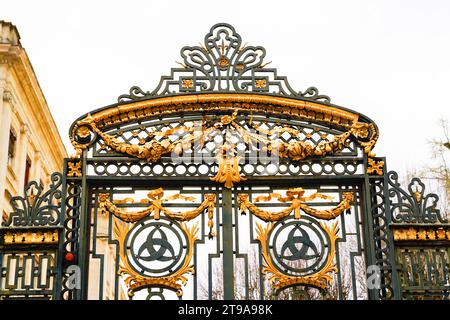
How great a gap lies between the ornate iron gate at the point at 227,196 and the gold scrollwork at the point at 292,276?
0.01 meters

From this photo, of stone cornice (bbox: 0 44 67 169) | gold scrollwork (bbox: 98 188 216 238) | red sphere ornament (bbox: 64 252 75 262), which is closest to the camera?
red sphere ornament (bbox: 64 252 75 262)

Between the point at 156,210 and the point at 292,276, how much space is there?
153 cm

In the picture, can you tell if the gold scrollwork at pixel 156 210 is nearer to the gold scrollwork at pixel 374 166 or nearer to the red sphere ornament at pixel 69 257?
the red sphere ornament at pixel 69 257

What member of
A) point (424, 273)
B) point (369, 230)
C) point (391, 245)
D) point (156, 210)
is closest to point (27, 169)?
point (156, 210)

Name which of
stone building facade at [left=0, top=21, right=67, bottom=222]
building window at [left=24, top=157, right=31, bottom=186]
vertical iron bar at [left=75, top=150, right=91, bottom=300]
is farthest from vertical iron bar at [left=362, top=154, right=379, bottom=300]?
building window at [left=24, top=157, right=31, bottom=186]

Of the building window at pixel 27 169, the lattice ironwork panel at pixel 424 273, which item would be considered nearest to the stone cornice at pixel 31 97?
the building window at pixel 27 169

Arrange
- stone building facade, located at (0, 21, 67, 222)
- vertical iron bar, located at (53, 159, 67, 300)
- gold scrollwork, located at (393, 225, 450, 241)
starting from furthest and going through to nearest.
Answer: stone building facade, located at (0, 21, 67, 222) → gold scrollwork, located at (393, 225, 450, 241) → vertical iron bar, located at (53, 159, 67, 300)

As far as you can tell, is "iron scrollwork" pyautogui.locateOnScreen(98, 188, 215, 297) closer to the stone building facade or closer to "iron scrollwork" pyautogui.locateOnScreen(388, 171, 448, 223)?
"iron scrollwork" pyautogui.locateOnScreen(388, 171, 448, 223)

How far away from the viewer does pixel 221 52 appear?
8062mm

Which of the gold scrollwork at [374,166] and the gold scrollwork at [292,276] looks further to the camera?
the gold scrollwork at [374,166]

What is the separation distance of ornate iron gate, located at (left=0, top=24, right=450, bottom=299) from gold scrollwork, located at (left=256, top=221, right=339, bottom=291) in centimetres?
1

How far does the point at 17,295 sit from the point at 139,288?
116 centimetres

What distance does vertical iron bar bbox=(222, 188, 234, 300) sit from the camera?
7.18m

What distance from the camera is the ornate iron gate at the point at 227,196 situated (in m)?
7.35
